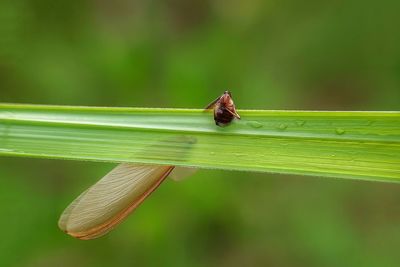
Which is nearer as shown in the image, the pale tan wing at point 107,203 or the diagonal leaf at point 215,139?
the diagonal leaf at point 215,139

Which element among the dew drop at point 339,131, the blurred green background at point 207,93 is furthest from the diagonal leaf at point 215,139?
the blurred green background at point 207,93

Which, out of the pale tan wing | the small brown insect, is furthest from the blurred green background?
the small brown insect

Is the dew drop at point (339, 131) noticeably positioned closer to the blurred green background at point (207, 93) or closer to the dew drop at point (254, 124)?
the dew drop at point (254, 124)

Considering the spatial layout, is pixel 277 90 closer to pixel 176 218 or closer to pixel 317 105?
pixel 317 105

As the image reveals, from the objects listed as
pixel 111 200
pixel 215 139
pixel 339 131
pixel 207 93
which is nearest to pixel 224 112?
pixel 215 139

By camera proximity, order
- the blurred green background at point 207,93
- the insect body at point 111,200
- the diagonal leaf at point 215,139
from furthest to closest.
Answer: the blurred green background at point 207,93 → the insect body at point 111,200 → the diagonal leaf at point 215,139

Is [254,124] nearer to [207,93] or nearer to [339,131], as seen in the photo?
[339,131]

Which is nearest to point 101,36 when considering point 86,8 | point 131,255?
point 86,8
